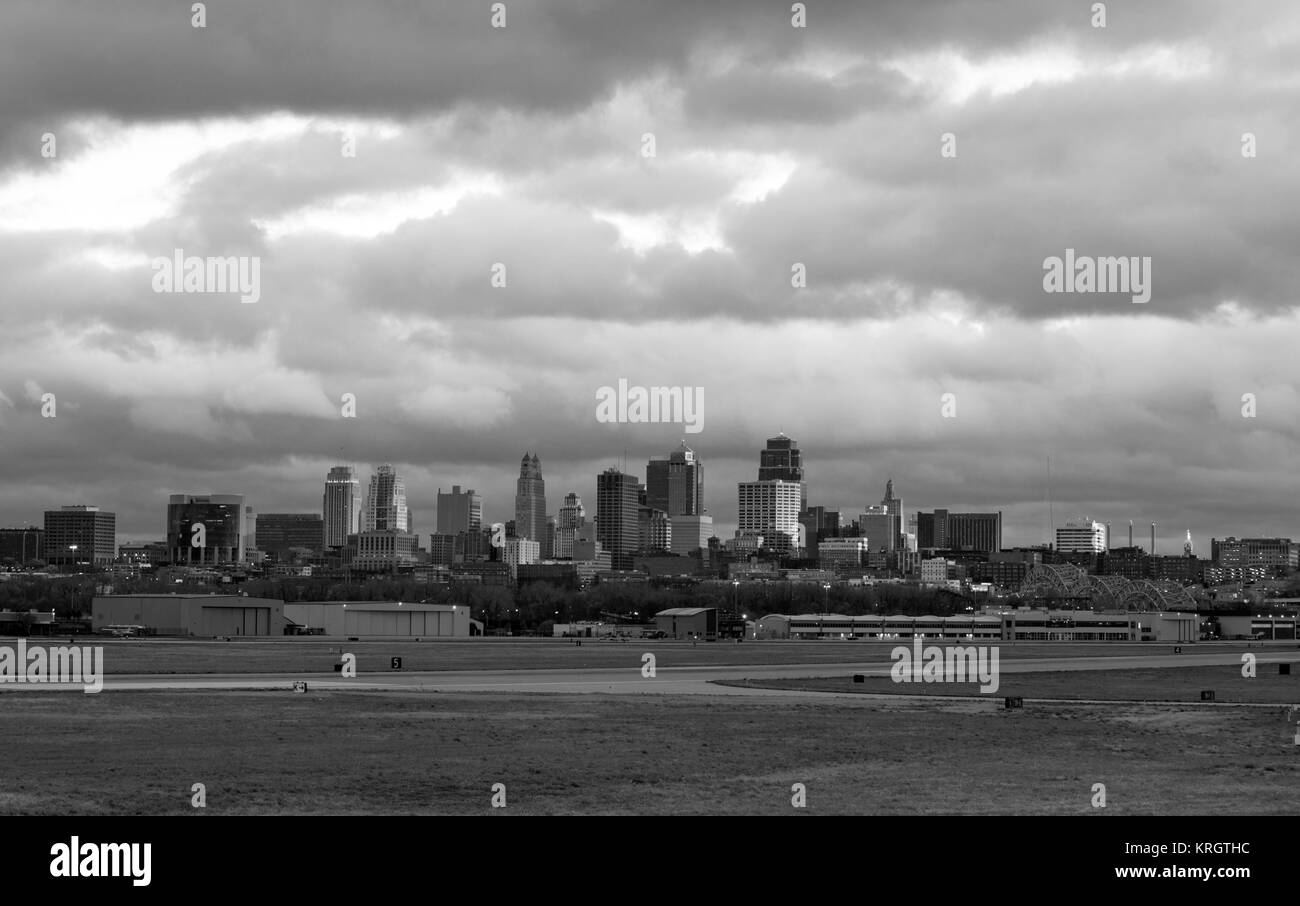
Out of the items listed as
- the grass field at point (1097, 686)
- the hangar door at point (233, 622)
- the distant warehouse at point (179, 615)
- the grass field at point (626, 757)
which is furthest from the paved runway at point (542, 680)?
the distant warehouse at point (179, 615)

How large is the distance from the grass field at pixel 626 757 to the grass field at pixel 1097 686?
939cm

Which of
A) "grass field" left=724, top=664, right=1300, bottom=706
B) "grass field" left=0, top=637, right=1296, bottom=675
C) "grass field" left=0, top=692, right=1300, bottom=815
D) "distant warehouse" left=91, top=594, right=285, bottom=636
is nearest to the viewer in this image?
"grass field" left=0, top=692, right=1300, bottom=815

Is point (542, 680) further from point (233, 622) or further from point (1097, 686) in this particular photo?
point (233, 622)

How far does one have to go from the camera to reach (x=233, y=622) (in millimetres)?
185750

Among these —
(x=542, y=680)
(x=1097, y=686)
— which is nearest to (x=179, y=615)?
(x=542, y=680)

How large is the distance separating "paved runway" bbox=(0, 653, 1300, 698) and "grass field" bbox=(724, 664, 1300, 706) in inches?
177

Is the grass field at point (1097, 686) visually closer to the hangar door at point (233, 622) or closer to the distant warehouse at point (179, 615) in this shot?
the hangar door at point (233, 622)

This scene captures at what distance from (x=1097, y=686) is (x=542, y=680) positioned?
103 ft

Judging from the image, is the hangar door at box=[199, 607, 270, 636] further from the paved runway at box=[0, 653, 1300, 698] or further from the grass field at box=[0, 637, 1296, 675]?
the paved runway at box=[0, 653, 1300, 698]

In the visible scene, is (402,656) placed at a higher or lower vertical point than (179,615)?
lower

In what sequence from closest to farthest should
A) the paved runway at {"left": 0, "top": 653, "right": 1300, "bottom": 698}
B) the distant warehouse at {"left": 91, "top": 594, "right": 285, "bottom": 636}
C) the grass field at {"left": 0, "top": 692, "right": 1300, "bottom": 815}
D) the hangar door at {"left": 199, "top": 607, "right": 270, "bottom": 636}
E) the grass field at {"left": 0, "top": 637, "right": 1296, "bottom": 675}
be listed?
the grass field at {"left": 0, "top": 692, "right": 1300, "bottom": 815}, the paved runway at {"left": 0, "top": 653, "right": 1300, "bottom": 698}, the grass field at {"left": 0, "top": 637, "right": 1296, "bottom": 675}, the distant warehouse at {"left": 91, "top": 594, "right": 285, "bottom": 636}, the hangar door at {"left": 199, "top": 607, "right": 270, "bottom": 636}

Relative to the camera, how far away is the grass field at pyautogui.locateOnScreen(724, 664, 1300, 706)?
7588 cm

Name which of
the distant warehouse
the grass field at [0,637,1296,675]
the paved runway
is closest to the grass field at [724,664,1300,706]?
the paved runway

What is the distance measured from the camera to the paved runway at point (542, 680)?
75.4m
